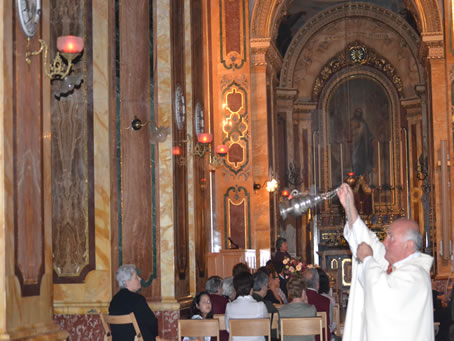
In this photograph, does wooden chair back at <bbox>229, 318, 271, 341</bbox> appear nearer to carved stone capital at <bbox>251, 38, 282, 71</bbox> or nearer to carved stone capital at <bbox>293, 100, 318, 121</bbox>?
carved stone capital at <bbox>251, 38, 282, 71</bbox>

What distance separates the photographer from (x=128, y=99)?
9.25m

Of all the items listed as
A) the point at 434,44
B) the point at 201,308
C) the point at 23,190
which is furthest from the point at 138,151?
the point at 434,44

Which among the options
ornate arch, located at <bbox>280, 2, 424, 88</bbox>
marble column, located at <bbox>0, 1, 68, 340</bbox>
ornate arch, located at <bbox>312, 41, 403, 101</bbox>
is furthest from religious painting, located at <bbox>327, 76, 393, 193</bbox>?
marble column, located at <bbox>0, 1, 68, 340</bbox>

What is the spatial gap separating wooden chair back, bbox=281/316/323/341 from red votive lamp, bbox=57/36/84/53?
2.84m

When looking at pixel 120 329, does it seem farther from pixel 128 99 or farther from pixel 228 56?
pixel 228 56

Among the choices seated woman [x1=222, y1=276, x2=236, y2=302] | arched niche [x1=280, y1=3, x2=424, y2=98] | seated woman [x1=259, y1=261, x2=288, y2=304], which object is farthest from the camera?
arched niche [x1=280, y1=3, x2=424, y2=98]

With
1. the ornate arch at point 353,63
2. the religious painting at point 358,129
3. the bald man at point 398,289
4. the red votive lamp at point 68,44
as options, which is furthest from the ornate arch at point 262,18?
the bald man at point 398,289

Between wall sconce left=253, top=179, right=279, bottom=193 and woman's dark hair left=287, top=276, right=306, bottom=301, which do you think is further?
wall sconce left=253, top=179, right=279, bottom=193

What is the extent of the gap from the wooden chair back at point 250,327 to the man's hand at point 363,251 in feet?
7.58

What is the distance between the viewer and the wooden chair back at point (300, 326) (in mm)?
7102

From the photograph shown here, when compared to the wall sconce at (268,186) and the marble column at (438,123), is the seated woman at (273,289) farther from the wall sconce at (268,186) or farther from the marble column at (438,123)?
the marble column at (438,123)

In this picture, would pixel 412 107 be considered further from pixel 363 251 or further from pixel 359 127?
pixel 363 251

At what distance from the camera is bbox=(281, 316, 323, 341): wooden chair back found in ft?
23.3

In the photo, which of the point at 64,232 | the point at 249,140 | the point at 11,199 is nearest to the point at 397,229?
the point at 11,199
